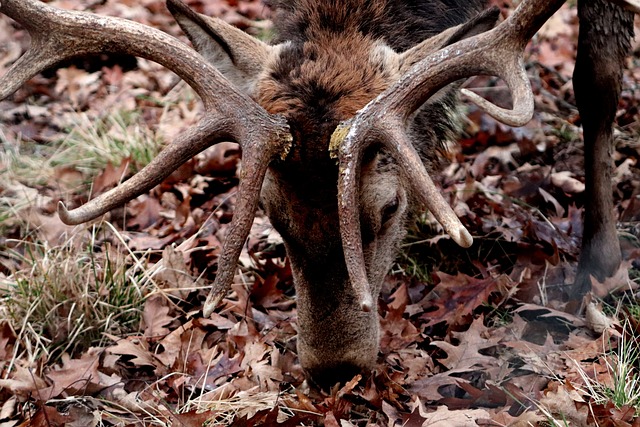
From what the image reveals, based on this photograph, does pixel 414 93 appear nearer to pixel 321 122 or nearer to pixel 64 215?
pixel 321 122

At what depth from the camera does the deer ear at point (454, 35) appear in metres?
3.80

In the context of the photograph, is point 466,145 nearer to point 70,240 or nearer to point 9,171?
point 70,240

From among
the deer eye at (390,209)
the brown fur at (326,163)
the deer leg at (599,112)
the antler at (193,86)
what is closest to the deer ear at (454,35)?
the brown fur at (326,163)

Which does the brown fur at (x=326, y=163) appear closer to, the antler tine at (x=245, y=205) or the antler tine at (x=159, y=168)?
the antler tine at (x=245, y=205)

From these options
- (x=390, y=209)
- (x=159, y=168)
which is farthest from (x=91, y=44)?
(x=390, y=209)

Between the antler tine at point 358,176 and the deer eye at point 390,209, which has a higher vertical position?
the antler tine at point 358,176

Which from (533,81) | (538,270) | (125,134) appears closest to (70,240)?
(125,134)

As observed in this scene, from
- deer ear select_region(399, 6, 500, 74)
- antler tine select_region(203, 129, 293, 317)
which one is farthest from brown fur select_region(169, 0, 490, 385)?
antler tine select_region(203, 129, 293, 317)

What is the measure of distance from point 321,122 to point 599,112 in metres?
1.96

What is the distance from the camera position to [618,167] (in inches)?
249

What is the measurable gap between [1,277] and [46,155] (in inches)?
102

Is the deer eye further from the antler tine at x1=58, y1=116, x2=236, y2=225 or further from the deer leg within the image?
the deer leg

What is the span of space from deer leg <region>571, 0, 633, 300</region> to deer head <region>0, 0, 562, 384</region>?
3.48 ft

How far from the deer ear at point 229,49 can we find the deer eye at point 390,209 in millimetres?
923
